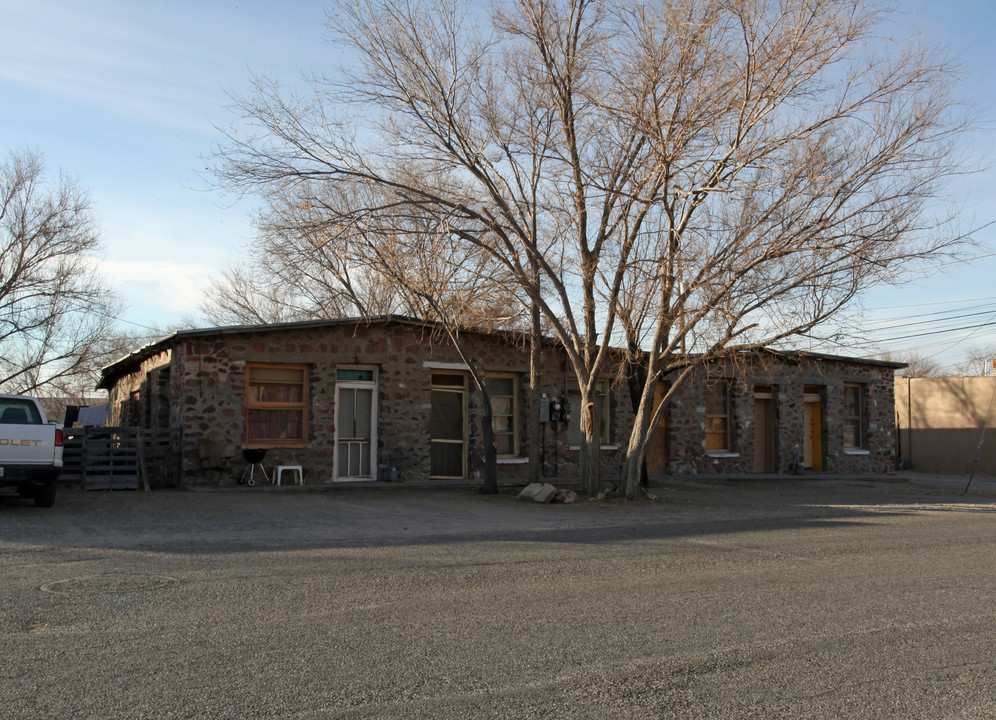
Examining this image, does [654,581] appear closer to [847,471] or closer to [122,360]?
[122,360]

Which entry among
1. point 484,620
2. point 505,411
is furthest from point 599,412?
point 484,620

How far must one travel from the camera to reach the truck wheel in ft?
41.7

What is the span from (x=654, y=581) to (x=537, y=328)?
31.6ft

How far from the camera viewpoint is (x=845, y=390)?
2627cm

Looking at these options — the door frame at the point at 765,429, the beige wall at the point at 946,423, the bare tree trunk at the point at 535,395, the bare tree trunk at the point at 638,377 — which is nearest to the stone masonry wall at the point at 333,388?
the bare tree trunk at the point at 535,395

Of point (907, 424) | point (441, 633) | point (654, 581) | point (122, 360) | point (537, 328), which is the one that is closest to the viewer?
point (441, 633)

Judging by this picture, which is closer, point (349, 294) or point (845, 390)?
point (845, 390)

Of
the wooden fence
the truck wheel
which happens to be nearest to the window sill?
the wooden fence

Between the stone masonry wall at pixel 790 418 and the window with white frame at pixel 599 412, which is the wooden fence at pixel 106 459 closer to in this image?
the window with white frame at pixel 599 412

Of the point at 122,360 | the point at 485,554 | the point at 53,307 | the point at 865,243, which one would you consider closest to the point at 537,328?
the point at 865,243

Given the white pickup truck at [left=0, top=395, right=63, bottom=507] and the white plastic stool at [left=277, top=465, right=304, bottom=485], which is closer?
the white pickup truck at [left=0, top=395, right=63, bottom=507]

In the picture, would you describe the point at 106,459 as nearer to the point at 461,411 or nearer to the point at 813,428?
the point at 461,411

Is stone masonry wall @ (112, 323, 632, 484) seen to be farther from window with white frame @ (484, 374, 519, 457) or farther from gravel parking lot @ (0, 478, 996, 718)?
gravel parking lot @ (0, 478, 996, 718)

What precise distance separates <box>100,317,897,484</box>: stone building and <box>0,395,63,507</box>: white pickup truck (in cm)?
397
